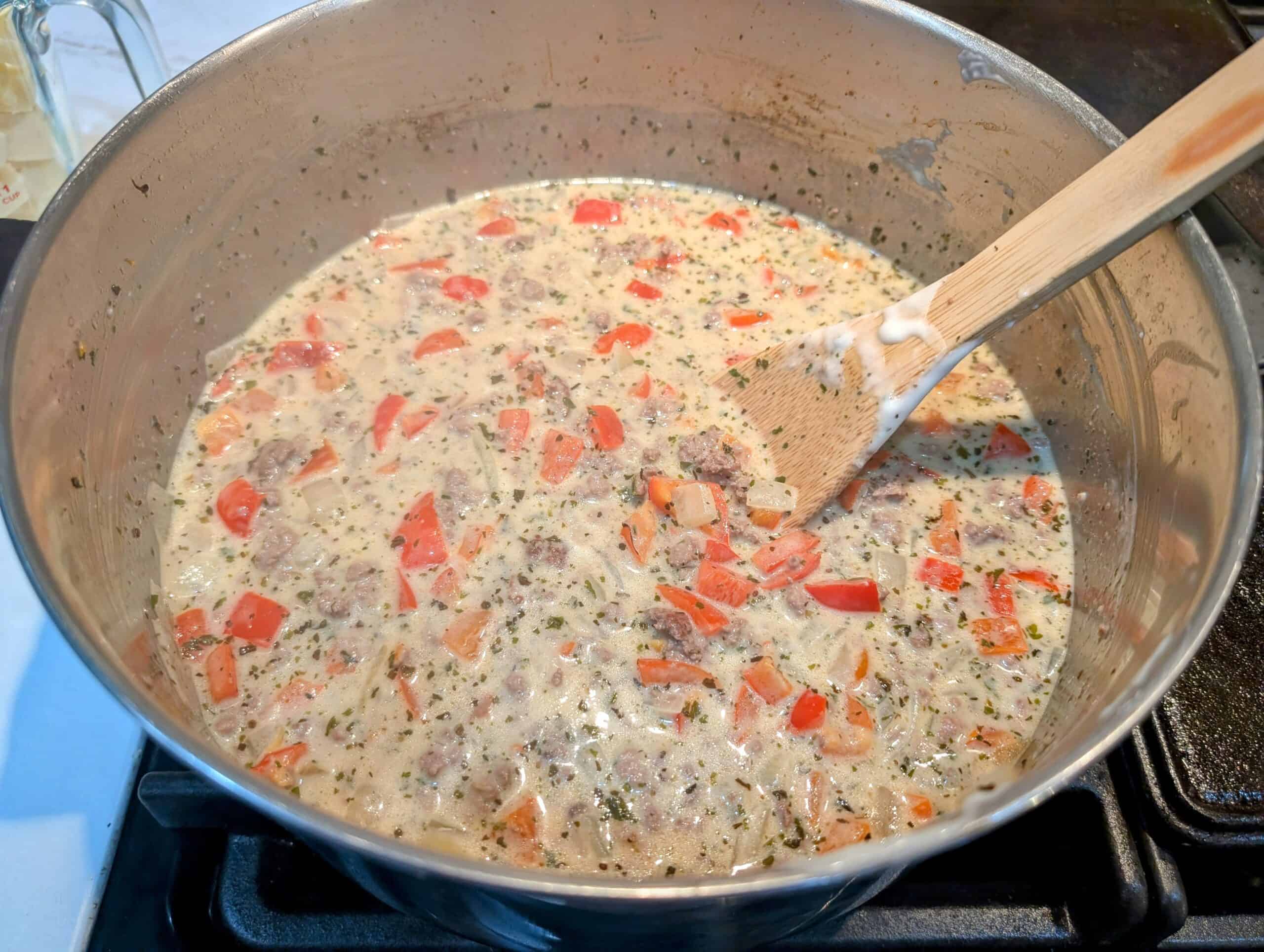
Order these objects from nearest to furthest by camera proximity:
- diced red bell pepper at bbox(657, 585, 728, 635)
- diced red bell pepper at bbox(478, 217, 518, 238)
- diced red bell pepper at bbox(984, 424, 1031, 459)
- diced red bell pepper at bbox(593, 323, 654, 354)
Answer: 1. diced red bell pepper at bbox(657, 585, 728, 635)
2. diced red bell pepper at bbox(984, 424, 1031, 459)
3. diced red bell pepper at bbox(593, 323, 654, 354)
4. diced red bell pepper at bbox(478, 217, 518, 238)

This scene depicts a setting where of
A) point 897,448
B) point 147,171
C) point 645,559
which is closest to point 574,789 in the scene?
point 645,559

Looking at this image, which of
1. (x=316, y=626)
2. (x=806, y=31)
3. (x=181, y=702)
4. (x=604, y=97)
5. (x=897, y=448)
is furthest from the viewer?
(x=604, y=97)

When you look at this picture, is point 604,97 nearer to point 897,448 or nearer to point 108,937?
point 897,448

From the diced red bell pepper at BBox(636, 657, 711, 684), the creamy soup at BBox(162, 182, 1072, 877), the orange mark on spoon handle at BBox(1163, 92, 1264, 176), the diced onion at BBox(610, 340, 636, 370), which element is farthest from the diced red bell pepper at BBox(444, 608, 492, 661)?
the orange mark on spoon handle at BBox(1163, 92, 1264, 176)

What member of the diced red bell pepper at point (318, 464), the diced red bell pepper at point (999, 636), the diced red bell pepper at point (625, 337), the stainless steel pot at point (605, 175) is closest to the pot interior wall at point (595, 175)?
the stainless steel pot at point (605, 175)

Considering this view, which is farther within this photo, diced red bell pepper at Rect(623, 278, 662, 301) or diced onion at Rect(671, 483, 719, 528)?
diced red bell pepper at Rect(623, 278, 662, 301)

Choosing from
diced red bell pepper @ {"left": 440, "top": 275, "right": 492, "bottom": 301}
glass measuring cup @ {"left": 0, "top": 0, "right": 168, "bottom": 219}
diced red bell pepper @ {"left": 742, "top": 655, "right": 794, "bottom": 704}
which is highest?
glass measuring cup @ {"left": 0, "top": 0, "right": 168, "bottom": 219}

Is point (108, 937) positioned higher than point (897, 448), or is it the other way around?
point (897, 448)

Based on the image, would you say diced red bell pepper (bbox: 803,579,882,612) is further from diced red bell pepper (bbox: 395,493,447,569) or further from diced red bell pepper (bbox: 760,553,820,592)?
diced red bell pepper (bbox: 395,493,447,569)
